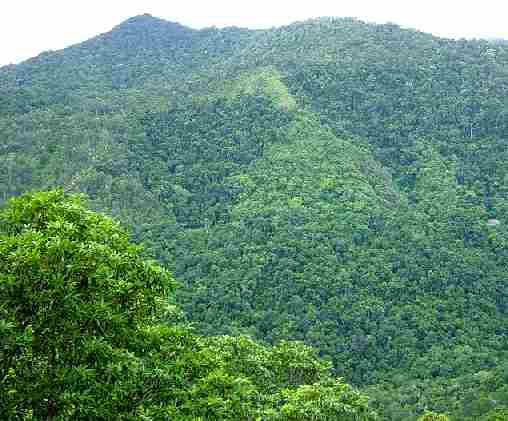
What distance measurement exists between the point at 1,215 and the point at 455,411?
34.4 metres

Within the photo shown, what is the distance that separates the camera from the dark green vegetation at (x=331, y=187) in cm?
5116

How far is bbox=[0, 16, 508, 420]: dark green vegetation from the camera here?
168ft

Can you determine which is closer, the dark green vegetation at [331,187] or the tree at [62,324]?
the tree at [62,324]

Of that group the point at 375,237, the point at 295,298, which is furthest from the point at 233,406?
Result: the point at 375,237

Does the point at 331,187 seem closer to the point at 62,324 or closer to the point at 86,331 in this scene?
the point at 86,331

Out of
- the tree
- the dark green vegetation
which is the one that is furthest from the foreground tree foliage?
the dark green vegetation

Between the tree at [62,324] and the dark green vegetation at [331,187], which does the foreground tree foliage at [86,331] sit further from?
the dark green vegetation at [331,187]

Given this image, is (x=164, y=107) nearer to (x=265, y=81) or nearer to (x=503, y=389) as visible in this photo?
(x=265, y=81)

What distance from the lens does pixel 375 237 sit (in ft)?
210

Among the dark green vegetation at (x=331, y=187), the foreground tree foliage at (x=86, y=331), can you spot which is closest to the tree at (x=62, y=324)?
the foreground tree foliage at (x=86, y=331)

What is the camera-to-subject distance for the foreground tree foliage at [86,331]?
7.89 meters

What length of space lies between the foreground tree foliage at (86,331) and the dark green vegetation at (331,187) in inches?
1141

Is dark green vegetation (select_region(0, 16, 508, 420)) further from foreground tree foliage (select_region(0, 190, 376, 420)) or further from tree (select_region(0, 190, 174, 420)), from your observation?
tree (select_region(0, 190, 174, 420))

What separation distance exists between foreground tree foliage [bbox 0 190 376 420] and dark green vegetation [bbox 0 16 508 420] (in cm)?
2898
